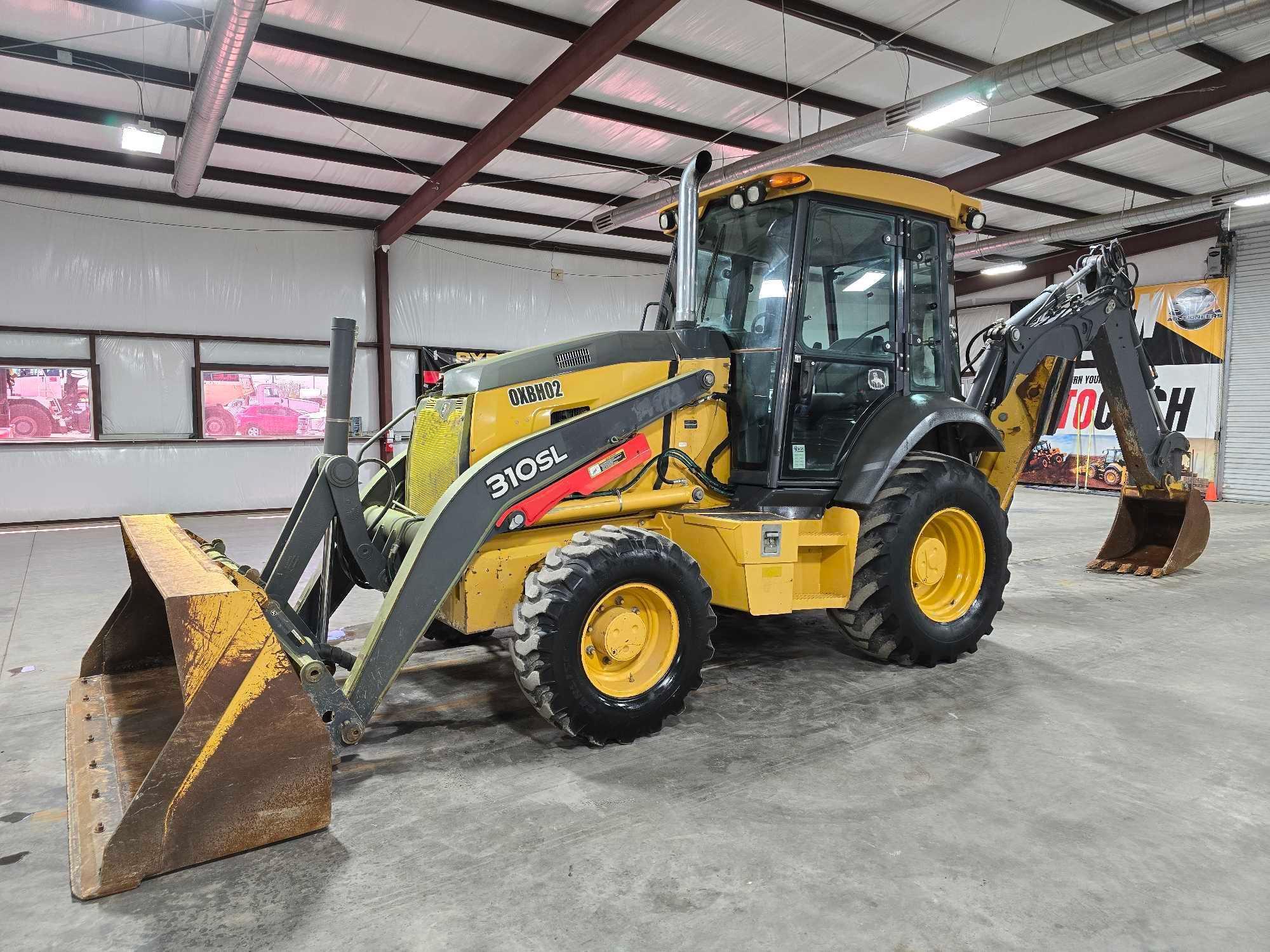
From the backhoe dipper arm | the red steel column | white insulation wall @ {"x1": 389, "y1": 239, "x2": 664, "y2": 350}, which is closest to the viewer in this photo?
the backhoe dipper arm

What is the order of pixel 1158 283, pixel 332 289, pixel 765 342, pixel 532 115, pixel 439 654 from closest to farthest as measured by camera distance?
pixel 765 342 → pixel 439 654 → pixel 532 115 → pixel 332 289 → pixel 1158 283

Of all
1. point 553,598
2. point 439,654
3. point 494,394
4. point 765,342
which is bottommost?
point 439,654

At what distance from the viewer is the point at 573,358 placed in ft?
Answer: 12.9

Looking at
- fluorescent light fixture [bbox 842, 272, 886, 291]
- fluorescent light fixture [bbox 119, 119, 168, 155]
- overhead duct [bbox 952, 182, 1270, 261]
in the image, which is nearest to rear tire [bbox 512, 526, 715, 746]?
fluorescent light fixture [bbox 842, 272, 886, 291]

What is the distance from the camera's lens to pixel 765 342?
4.27 m

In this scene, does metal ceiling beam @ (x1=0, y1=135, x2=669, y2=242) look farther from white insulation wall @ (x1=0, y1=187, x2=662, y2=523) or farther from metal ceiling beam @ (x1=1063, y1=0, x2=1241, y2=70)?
metal ceiling beam @ (x1=1063, y1=0, x2=1241, y2=70)

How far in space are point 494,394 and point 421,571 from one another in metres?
0.97

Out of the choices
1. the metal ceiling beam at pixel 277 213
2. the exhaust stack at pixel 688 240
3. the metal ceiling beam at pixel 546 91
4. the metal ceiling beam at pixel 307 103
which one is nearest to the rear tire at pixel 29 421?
the metal ceiling beam at pixel 277 213

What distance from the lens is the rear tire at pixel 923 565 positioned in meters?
4.28

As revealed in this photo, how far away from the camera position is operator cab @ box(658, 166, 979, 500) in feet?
13.8

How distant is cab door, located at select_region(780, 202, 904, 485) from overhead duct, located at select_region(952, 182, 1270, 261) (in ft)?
34.3

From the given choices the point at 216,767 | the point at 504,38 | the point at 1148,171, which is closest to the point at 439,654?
the point at 216,767

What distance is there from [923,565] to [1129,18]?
6.12 metres

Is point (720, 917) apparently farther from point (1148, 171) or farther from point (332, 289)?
point (1148, 171)
